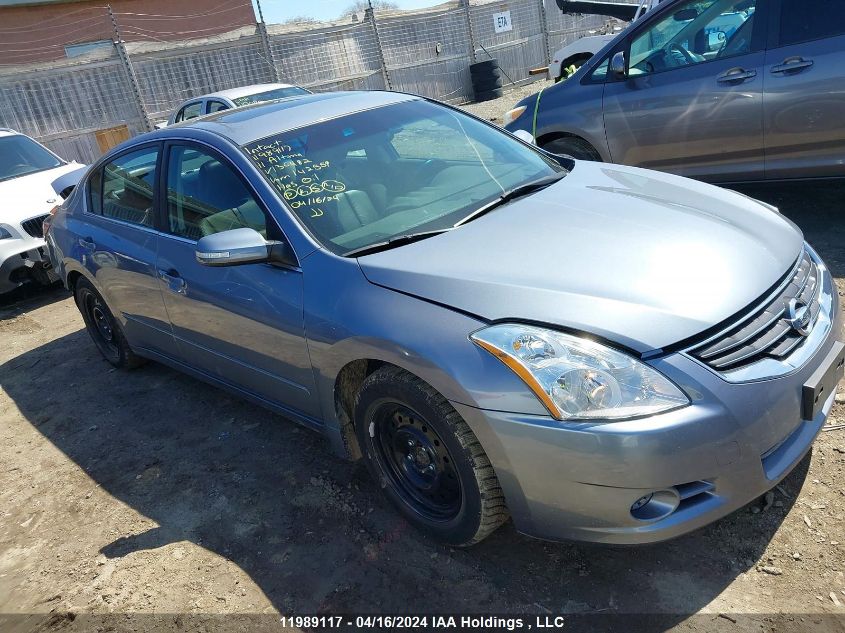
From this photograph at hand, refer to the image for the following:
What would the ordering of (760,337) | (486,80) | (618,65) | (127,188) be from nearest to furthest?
1. (760,337)
2. (127,188)
3. (618,65)
4. (486,80)

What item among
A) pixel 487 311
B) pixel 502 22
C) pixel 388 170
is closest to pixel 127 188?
pixel 388 170

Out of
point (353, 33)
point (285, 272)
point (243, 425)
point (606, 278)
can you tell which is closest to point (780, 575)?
point (606, 278)

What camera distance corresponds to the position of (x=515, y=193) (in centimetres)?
322

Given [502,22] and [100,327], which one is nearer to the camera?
[100,327]

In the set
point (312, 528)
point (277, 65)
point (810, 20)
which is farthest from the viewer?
point (277, 65)

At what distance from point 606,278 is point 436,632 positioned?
1368 mm

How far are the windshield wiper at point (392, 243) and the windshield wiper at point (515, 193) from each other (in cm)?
15

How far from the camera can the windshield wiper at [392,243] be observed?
2.80m

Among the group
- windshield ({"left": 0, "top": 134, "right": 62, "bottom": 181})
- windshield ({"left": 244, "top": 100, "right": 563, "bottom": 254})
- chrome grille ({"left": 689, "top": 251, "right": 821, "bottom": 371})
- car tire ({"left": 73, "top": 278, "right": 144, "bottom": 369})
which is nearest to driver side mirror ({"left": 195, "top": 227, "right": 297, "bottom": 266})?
windshield ({"left": 244, "top": 100, "right": 563, "bottom": 254})

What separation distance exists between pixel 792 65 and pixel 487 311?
11.9 ft

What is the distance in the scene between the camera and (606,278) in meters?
2.36

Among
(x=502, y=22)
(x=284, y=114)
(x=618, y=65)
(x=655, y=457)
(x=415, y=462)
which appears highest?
(x=502, y=22)

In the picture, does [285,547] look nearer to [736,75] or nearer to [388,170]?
[388,170]

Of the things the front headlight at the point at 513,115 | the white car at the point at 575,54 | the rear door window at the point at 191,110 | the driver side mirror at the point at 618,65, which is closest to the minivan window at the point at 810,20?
the driver side mirror at the point at 618,65
